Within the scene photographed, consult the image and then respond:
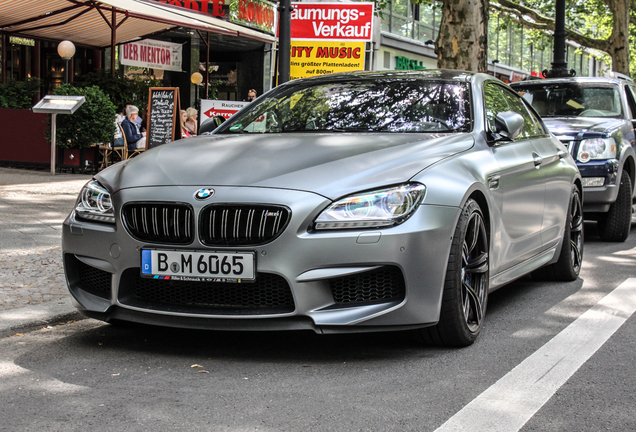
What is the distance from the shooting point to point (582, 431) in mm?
3188

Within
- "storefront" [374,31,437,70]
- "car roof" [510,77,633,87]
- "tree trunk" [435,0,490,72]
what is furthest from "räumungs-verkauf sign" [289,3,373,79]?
"storefront" [374,31,437,70]

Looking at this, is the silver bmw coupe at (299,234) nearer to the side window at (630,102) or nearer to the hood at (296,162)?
the hood at (296,162)

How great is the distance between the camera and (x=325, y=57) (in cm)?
1382

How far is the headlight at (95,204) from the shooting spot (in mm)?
4297

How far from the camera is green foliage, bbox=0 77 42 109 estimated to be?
16.5 metres

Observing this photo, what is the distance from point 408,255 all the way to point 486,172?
1.03 metres

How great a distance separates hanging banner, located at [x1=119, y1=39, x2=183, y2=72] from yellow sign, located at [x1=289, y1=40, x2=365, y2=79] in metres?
9.95

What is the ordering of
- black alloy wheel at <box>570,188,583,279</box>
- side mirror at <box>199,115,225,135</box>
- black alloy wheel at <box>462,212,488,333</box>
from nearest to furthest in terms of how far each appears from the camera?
1. black alloy wheel at <box>462,212,488,333</box>
2. side mirror at <box>199,115,225,135</box>
3. black alloy wheel at <box>570,188,583,279</box>

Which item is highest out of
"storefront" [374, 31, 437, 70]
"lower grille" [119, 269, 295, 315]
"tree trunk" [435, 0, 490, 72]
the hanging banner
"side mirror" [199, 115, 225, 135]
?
"storefront" [374, 31, 437, 70]

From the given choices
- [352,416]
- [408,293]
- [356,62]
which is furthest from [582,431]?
[356,62]

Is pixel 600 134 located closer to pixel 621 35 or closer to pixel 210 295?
pixel 210 295

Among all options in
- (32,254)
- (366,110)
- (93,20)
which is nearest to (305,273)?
(366,110)

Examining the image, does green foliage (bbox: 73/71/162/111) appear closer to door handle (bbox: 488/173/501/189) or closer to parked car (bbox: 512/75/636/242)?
parked car (bbox: 512/75/636/242)

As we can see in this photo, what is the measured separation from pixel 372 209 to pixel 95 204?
4.65 ft
